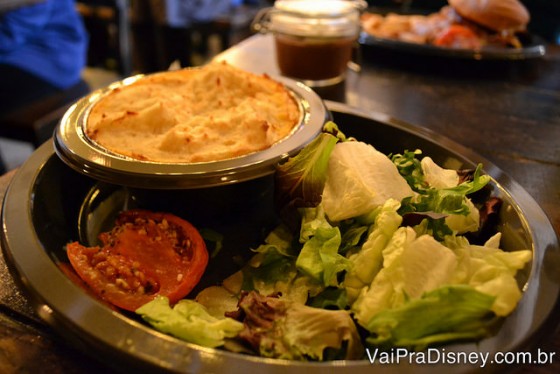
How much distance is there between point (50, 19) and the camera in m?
3.34

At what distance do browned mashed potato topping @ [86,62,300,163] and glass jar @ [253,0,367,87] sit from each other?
54 cm

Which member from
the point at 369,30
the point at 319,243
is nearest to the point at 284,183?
the point at 319,243

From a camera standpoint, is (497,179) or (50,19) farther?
(50,19)

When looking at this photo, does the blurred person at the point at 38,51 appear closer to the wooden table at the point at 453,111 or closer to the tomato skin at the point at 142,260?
the wooden table at the point at 453,111

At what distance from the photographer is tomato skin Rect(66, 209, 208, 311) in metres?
1.00

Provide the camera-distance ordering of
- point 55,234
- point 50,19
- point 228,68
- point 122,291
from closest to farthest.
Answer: point 122,291 < point 55,234 < point 228,68 < point 50,19

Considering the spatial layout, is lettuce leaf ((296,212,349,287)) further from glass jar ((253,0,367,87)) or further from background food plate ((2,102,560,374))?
glass jar ((253,0,367,87))

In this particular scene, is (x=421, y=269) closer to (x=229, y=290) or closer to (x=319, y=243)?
(x=319, y=243)

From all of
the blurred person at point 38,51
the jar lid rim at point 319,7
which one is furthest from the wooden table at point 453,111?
the blurred person at point 38,51

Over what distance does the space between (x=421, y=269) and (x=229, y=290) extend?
1.44 feet

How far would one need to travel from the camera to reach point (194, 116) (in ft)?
4.48

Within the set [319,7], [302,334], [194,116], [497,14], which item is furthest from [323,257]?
[497,14]

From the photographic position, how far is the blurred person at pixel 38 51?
2943 millimetres

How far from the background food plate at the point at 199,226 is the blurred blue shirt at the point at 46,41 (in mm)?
→ 2098
